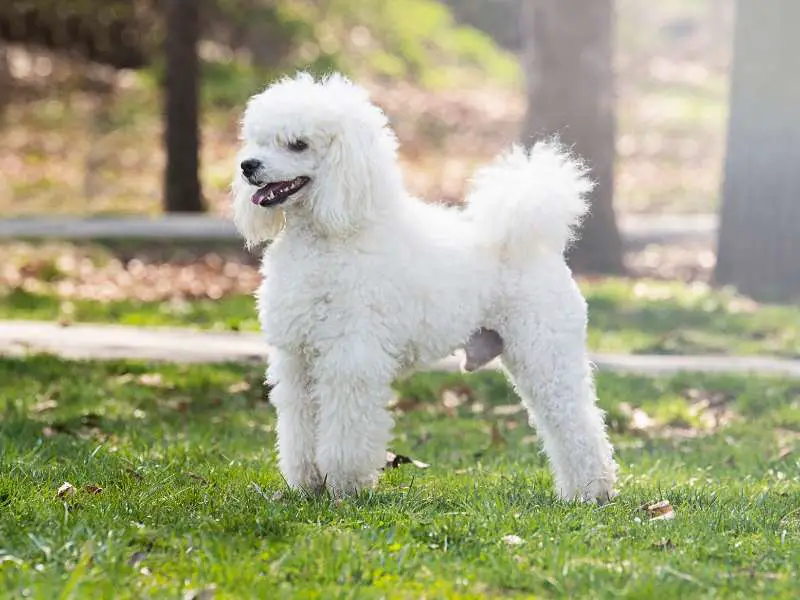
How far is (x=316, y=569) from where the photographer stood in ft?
14.3

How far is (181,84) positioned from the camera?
15.5 m

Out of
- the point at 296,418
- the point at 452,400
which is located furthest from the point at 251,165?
the point at 452,400

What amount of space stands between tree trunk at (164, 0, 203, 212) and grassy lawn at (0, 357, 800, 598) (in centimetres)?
739

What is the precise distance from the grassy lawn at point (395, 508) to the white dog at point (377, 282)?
30 cm

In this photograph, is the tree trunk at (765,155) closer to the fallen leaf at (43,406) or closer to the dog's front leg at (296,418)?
the fallen leaf at (43,406)

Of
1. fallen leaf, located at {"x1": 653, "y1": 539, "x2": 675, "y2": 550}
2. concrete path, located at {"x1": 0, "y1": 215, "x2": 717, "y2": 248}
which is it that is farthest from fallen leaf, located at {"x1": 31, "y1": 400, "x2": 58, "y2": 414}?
concrete path, located at {"x1": 0, "y1": 215, "x2": 717, "y2": 248}

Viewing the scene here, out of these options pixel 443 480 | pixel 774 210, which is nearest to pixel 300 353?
pixel 443 480

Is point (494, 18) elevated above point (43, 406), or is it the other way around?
point (494, 18)

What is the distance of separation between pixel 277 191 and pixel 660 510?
2032 mm

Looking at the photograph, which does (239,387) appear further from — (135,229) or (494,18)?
(494,18)

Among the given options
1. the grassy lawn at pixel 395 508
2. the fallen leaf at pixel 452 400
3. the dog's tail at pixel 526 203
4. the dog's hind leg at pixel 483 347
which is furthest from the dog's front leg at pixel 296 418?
the fallen leaf at pixel 452 400

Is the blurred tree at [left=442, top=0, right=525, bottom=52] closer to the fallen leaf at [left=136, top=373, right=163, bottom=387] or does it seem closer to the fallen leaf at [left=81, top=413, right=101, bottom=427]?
the fallen leaf at [left=136, top=373, right=163, bottom=387]

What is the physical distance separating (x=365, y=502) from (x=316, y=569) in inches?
41.7

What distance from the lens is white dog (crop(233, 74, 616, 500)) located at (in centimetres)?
560
